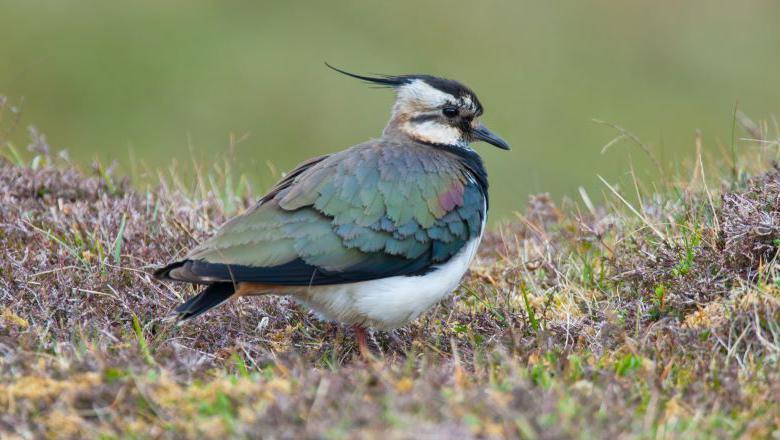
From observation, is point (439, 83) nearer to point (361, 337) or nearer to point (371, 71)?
point (361, 337)

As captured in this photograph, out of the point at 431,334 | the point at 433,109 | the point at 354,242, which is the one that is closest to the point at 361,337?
the point at 431,334

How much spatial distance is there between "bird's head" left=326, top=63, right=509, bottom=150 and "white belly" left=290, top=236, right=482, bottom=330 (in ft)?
4.55

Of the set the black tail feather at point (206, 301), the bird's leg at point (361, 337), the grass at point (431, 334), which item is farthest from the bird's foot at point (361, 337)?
the black tail feather at point (206, 301)

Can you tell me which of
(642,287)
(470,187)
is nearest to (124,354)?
(470,187)

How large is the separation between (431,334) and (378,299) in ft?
1.79

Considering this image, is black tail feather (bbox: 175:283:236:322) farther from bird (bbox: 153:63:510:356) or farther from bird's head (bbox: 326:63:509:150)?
bird's head (bbox: 326:63:509:150)

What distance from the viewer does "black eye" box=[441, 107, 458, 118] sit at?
7.34m

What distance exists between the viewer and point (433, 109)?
7.33 meters

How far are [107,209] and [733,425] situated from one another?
15.3 feet

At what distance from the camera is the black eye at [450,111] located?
289 inches

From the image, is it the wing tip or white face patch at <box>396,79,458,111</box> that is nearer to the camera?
the wing tip

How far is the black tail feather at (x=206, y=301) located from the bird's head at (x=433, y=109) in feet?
6.48

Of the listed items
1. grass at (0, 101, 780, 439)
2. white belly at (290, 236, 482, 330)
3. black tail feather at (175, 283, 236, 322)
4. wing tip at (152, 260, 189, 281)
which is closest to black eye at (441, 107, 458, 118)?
grass at (0, 101, 780, 439)

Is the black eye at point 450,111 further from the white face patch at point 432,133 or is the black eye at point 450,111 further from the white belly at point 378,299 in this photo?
the white belly at point 378,299
